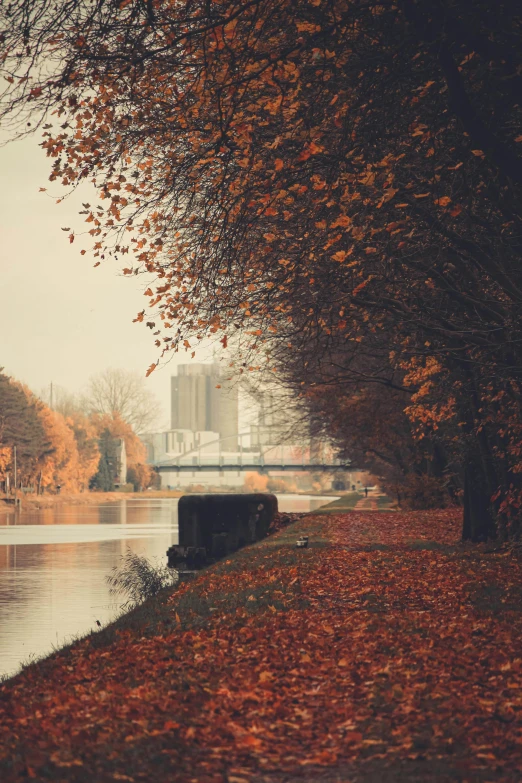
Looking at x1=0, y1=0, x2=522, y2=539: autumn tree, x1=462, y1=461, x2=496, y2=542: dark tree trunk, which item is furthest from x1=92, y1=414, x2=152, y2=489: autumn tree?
x1=0, y1=0, x2=522, y2=539: autumn tree

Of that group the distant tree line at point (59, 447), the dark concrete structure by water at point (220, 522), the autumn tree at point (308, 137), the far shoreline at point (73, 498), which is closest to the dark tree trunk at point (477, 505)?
the autumn tree at point (308, 137)

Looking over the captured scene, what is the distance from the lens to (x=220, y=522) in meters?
37.5

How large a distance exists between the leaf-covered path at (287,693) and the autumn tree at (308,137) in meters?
4.00

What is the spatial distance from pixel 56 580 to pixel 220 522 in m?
9.37

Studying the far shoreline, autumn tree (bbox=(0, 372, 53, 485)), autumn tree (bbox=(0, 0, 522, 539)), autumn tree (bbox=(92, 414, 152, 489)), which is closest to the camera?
autumn tree (bbox=(0, 0, 522, 539))

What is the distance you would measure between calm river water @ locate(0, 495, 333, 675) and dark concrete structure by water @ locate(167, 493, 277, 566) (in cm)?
160

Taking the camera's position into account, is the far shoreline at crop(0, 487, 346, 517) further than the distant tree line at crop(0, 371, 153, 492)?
No

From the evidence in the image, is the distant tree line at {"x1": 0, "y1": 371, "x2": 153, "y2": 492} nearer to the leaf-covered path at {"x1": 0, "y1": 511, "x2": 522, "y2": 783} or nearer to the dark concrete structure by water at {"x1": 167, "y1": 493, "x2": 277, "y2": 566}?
the dark concrete structure by water at {"x1": 167, "y1": 493, "x2": 277, "y2": 566}

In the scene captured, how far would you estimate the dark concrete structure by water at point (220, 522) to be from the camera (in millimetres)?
36719

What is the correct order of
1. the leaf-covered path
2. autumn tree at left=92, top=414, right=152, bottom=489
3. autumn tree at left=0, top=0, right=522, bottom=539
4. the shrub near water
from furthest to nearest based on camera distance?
autumn tree at left=92, top=414, right=152, bottom=489 < the shrub near water < autumn tree at left=0, top=0, right=522, bottom=539 < the leaf-covered path

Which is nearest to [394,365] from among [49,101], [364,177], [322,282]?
[322,282]

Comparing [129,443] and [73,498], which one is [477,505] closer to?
[73,498]

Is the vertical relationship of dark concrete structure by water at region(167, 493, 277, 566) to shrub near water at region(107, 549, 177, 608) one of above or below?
above

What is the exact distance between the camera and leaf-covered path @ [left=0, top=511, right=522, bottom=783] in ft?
20.6
